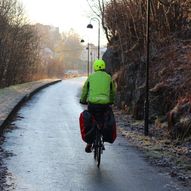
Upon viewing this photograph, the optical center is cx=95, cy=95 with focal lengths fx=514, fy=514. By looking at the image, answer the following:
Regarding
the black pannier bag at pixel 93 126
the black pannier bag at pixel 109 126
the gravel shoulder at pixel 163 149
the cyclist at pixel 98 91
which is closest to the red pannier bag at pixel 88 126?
the black pannier bag at pixel 93 126

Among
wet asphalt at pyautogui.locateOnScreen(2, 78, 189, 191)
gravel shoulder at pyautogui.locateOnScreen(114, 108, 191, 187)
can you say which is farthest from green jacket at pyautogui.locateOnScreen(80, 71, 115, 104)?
gravel shoulder at pyautogui.locateOnScreen(114, 108, 191, 187)

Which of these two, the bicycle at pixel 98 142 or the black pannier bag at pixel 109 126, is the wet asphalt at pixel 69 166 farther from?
the black pannier bag at pixel 109 126

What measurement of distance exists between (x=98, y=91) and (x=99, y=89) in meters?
0.04

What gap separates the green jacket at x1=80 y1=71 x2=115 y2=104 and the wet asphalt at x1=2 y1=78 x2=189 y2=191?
49.1 inches

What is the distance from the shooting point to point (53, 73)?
9388cm

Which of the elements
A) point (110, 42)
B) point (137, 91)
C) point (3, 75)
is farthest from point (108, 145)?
point (3, 75)

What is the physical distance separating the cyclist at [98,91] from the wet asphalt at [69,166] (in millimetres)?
1127

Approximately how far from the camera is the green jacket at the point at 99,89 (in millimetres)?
9539

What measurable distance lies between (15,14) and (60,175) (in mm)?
45043

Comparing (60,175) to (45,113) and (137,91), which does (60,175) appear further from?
(45,113)

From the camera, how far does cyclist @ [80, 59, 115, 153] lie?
9547 mm

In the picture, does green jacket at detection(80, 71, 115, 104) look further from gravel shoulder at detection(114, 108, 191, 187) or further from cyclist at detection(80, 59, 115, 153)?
gravel shoulder at detection(114, 108, 191, 187)

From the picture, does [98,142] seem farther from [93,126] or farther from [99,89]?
Answer: [99,89]

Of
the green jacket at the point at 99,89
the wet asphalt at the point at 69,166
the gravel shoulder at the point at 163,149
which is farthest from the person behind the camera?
the green jacket at the point at 99,89
